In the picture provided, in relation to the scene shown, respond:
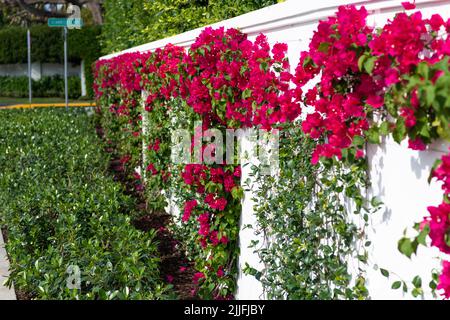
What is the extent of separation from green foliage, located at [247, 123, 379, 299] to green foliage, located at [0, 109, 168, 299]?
69cm

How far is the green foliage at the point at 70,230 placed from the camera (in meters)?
3.93

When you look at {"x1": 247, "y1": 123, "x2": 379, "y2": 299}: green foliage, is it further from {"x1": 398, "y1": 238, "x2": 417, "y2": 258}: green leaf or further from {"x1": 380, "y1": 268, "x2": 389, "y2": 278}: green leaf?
{"x1": 398, "y1": 238, "x2": 417, "y2": 258}: green leaf

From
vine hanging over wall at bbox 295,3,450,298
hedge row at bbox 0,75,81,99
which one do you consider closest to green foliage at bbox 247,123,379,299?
vine hanging over wall at bbox 295,3,450,298

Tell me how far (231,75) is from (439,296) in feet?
7.39

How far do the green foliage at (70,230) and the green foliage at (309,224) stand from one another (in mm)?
691

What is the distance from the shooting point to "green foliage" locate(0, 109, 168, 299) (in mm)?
3934

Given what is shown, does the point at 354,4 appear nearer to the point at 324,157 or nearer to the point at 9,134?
the point at 324,157

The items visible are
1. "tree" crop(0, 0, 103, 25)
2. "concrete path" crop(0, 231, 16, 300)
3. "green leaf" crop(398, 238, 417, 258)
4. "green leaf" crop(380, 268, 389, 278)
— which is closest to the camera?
"green leaf" crop(398, 238, 417, 258)

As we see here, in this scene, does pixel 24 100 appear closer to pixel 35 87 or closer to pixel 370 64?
pixel 35 87

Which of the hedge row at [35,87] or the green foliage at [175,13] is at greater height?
the hedge row at [35,87]

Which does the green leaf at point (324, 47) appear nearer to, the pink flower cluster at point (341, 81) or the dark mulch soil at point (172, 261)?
the pink flower cluster at point (341, 81)

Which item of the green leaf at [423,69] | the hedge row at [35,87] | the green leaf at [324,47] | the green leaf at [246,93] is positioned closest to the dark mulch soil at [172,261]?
the green leaf at [246,93]

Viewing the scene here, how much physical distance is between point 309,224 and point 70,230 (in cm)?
217

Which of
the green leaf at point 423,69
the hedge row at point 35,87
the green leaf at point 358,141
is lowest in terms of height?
the green leaf at point 358,141
